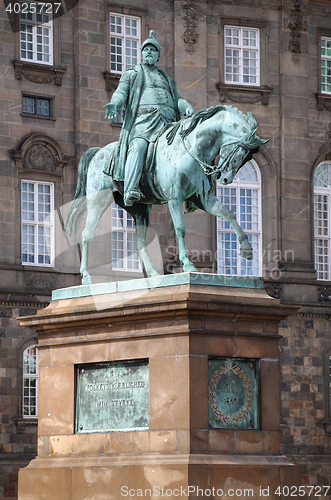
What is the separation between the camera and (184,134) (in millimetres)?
13914

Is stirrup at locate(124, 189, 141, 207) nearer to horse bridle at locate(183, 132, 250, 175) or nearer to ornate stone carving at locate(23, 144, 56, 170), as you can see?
horse bridle at locate(183, 132, 250, 175)

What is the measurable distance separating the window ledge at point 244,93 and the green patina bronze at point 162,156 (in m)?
16.6

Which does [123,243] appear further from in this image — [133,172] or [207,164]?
[207,164]

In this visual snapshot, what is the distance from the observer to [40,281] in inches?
1110

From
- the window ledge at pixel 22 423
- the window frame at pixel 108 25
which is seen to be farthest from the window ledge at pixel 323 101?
the window ledge at pixel 22 423

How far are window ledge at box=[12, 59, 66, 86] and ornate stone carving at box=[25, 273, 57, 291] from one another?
208 inches

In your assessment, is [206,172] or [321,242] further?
[321,242]

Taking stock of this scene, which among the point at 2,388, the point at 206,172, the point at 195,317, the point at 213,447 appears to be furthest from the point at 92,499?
the point at 2,388

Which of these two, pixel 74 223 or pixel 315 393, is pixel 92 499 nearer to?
pixel 74 223

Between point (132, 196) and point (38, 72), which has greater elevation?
point (38, 72)

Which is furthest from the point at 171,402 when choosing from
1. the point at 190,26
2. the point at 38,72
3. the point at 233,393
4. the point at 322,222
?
the point at 322,222

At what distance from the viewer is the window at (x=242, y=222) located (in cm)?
3098

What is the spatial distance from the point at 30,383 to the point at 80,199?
43.0 feet

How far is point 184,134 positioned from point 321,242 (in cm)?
1940
